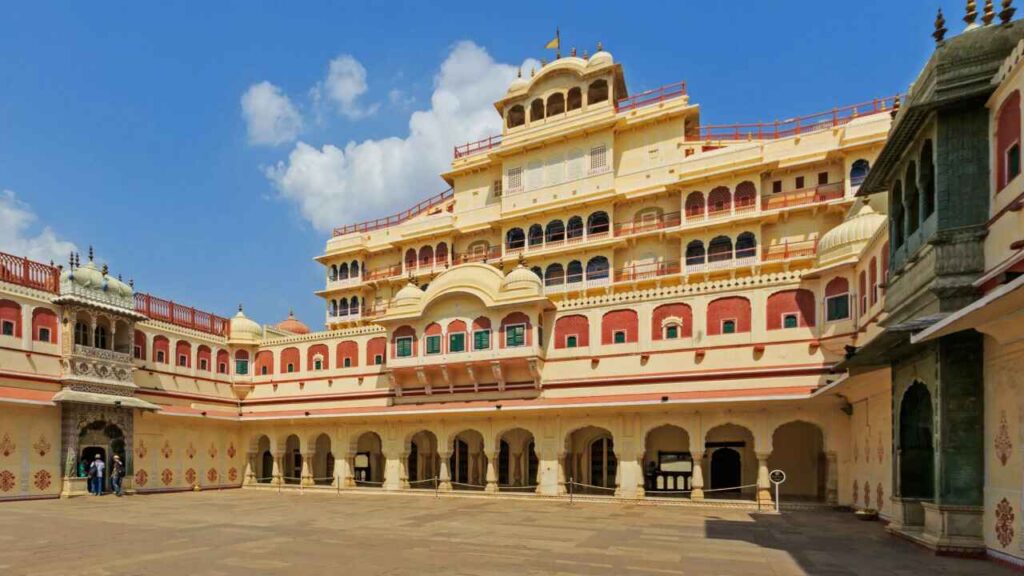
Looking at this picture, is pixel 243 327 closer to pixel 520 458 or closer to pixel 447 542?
pixel 520 458

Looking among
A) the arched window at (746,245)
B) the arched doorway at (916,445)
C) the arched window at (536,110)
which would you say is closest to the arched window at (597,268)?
the arched window at (746,245)

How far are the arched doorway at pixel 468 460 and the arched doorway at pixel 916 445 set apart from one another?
21.6 metres

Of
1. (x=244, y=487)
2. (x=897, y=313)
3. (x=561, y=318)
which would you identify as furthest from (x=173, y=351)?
(x=897, y=313)

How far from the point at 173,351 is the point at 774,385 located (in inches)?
1239

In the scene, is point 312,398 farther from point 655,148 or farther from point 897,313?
point 897,313

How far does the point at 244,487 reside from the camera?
3394 centimetres

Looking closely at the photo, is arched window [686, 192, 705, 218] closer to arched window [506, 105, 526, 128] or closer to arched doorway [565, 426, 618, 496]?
arched window [506, 105, 526, 128]

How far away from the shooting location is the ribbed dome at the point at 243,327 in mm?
37125

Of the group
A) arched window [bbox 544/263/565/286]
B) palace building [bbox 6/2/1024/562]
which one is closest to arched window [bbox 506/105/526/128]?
palace building [bbox 6/2/1024/562]

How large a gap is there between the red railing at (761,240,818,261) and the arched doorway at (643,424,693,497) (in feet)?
35.1

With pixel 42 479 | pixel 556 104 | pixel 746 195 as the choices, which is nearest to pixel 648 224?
pixel 746 195

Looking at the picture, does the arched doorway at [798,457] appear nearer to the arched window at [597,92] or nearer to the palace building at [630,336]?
the palace building at [630,336]

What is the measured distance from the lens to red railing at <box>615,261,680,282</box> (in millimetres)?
32812

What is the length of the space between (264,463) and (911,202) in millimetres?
37216
